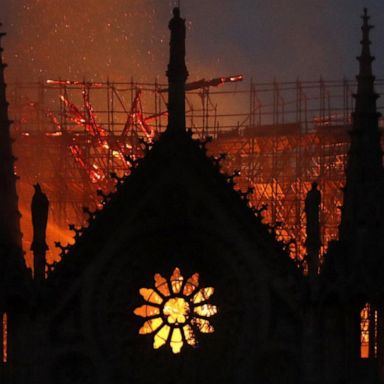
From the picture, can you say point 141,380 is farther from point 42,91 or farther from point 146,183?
point 42,91

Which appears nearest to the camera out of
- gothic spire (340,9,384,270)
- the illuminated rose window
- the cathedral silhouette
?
gothic spire (340,9,384,270)

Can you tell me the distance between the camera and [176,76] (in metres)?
36.0

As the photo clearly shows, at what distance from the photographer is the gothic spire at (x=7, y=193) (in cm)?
3559

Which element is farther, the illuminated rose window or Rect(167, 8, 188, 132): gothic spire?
Rect(167, 8, 188, 132): gothic spire

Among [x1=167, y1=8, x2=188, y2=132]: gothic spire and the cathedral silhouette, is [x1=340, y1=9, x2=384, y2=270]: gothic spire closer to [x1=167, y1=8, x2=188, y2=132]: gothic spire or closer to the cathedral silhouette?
the cathedral silhouette

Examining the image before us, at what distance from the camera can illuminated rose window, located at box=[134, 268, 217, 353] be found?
116 feet

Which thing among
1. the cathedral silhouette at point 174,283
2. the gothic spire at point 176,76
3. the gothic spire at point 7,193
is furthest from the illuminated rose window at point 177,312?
the gothic spire at point 176,76

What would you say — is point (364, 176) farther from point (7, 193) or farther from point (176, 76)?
point (7, 193)

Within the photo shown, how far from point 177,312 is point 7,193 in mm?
3689

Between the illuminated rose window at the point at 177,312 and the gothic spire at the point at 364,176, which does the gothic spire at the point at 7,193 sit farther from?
the gothic spire at the point at 364,176

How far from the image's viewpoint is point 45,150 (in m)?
58.6

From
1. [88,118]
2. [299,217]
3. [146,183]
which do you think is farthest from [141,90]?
[146,183]

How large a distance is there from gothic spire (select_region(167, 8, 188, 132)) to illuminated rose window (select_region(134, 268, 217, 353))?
2637mm

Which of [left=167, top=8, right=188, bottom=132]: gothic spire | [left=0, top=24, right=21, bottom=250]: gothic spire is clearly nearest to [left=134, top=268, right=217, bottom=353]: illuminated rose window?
[left=0, top=24, right=21, bottom=250]: gothic spire
